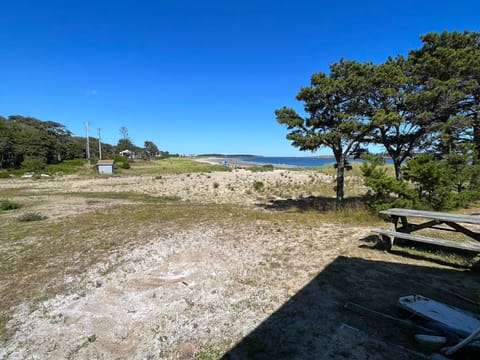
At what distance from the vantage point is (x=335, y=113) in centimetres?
855

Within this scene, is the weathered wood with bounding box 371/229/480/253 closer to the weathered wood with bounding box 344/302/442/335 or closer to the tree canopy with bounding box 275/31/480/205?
the weathered wood with bounding box 344/302/442/335

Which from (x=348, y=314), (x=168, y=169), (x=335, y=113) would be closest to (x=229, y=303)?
(x=348, y=314)

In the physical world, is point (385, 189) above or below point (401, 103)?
below

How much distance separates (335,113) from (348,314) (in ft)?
24.2

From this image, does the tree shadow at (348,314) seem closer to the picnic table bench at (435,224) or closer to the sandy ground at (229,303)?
the sandy ground at (229,303)

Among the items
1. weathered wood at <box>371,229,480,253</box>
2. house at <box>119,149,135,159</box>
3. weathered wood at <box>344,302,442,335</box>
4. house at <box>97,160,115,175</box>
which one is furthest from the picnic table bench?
house at <box>119,149,135,159</box>

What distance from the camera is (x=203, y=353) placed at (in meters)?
2.44

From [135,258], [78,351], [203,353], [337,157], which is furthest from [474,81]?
[78,351]

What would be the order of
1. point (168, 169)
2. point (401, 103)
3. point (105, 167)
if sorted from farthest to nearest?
point (168, 169) → point (105, 167) → point (401, 103)

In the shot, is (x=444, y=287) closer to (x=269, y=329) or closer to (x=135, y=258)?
(x=269, y=329)

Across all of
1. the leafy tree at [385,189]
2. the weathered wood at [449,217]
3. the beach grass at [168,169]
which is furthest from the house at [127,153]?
the weathered wood at [449,217]

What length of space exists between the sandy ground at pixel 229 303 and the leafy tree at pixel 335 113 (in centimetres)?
419

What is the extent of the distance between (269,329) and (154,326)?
1.44 meters

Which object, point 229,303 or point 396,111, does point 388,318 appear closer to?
point 229,303
